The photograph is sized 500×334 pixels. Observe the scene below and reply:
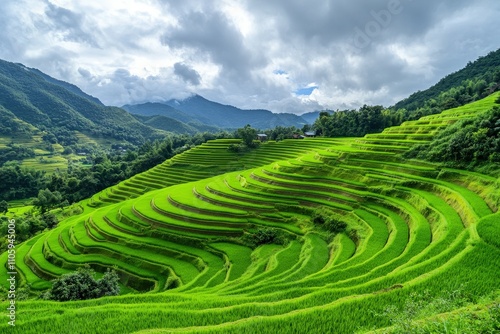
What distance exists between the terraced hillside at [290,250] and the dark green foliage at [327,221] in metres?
0.40

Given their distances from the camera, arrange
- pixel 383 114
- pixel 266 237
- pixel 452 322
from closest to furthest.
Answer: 1. pixel 452 322
2. pixel 266 237
3. pixel 383 114

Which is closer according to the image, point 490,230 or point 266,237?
point 490,230

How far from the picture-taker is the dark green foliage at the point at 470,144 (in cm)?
2101

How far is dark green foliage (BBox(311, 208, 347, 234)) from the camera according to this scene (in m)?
21.0

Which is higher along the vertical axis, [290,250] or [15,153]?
[15,153]

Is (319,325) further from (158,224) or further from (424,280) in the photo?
(158,224)

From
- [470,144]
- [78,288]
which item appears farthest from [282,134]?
[78,288]

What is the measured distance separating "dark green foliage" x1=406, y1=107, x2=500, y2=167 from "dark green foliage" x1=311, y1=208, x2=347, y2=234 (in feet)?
33.1

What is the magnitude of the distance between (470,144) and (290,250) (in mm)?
15584

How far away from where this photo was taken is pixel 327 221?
71.4 ft

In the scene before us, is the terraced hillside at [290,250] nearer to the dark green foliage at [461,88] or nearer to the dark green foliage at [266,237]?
the dark green foliage at [266,237]

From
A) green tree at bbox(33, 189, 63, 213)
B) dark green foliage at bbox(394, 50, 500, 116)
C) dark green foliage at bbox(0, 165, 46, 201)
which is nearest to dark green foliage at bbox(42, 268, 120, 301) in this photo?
green tree at bbox(33, 189, 63, 213)

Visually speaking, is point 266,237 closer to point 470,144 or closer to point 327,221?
point 327,221

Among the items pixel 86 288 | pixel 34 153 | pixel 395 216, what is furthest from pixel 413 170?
pixel 34 153
